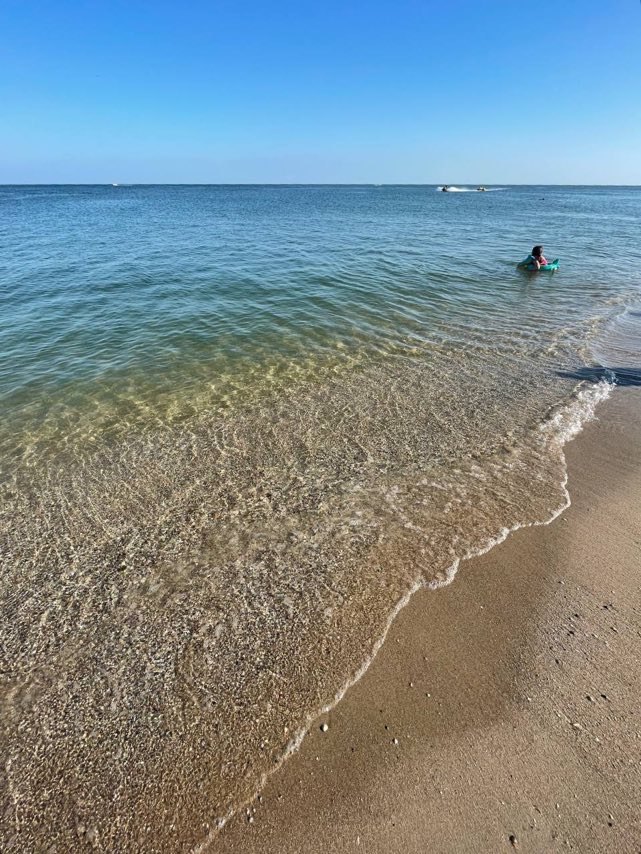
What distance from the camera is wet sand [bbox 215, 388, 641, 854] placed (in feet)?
9.78

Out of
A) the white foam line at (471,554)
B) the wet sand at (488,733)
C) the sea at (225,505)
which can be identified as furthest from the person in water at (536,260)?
the wet sand at (488,733)

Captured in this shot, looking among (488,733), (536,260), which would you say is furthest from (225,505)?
(536,260)

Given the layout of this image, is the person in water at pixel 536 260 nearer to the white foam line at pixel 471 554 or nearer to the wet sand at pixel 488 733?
the white foam line at pixel 471 554

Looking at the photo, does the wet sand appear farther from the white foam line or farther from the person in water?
the person in water

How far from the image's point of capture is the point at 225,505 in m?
6.14

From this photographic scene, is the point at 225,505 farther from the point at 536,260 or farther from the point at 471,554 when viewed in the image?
the point at 536,260

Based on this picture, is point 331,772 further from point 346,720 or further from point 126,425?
point 126,425

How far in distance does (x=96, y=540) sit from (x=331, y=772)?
4.08 m

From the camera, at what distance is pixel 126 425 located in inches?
324

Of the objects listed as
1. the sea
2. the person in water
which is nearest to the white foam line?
the sea

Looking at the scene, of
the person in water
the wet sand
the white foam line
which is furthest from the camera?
the person in water

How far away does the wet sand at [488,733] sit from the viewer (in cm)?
298

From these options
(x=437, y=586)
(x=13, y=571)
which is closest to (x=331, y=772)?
(x=437, y=586)

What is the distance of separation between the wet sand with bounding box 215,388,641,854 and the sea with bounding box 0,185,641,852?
27 cm
